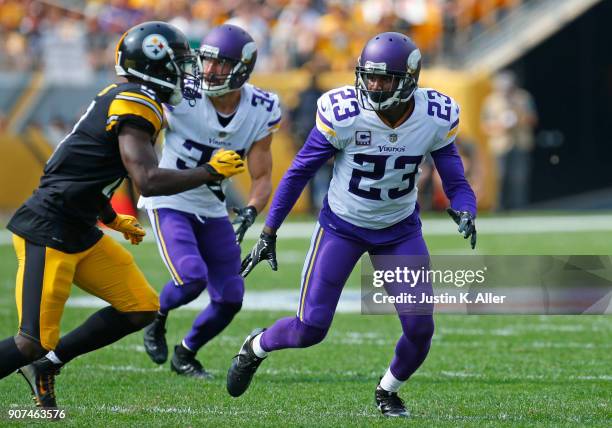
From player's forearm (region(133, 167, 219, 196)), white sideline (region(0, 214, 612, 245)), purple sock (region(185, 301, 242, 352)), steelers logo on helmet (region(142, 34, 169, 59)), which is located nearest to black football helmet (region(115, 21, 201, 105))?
steelers logo on helmet (region(142, 34, 169, 59))

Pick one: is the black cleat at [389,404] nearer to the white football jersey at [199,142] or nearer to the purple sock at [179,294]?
the purple sock at [179,294]

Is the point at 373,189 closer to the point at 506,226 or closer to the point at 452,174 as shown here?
the point at 452,174

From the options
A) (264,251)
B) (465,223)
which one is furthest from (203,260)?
(465,223)

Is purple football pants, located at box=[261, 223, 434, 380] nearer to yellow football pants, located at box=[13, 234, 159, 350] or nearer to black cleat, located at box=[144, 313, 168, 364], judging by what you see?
yellow football pants, located at box=[13, 234, 159, 350]

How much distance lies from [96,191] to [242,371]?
106 centimetres

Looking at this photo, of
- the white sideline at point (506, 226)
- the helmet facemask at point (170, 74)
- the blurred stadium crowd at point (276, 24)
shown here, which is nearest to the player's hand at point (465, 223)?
the helmet facemask at point (170, 74)

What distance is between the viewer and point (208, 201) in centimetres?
616

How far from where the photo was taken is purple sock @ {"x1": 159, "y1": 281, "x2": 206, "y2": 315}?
19.2 feet

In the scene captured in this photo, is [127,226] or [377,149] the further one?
[127,226]

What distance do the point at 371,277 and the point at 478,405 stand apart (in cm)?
76

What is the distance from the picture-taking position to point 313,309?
4.93 m

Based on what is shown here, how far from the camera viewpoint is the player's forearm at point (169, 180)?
452 cm

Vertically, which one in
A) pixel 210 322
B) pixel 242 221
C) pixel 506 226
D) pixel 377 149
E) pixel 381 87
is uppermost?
pixel 381 87

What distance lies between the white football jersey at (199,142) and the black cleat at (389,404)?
64.6 inches
